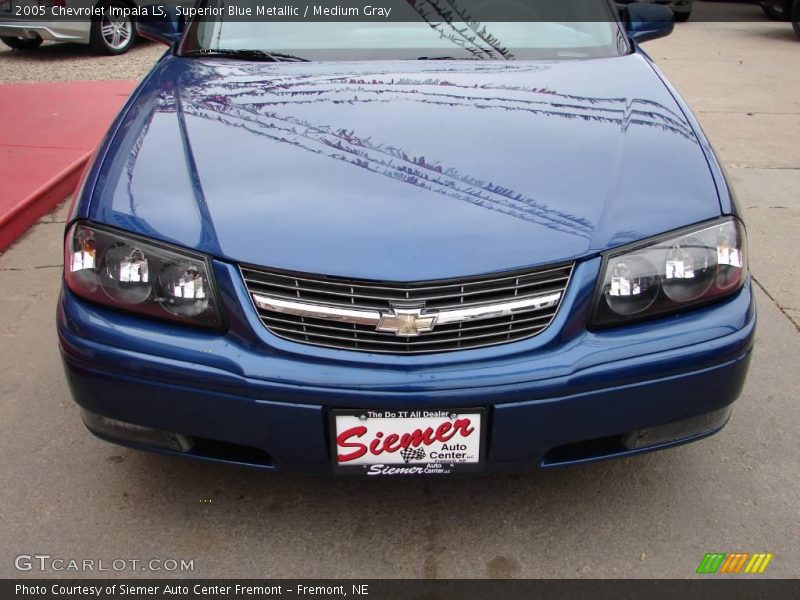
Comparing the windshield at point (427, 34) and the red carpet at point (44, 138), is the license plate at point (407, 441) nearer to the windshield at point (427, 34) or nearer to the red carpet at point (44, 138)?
the windshield at point (427, 34)

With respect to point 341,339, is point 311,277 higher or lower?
higher

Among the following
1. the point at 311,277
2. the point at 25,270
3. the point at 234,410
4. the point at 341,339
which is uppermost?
the point at 311,277

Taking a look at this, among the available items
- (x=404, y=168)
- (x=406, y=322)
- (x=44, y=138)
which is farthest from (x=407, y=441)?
(x=44, y=138)

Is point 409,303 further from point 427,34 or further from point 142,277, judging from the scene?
point 427,34

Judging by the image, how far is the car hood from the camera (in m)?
1.86

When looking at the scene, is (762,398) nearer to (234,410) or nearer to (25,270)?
(234,410)

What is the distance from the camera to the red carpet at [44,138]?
457 cm

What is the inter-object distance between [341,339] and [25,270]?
2.73 m

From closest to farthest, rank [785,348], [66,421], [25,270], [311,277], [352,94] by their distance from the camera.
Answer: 1. [311,277]
2. [352,94]
3. [66,421]
4. [785,348]
5. [25,270]

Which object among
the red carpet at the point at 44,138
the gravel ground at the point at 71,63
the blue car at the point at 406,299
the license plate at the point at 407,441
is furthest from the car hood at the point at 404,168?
the gravel ground at the point at 71,63

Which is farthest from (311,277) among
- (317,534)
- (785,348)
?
(785,348)

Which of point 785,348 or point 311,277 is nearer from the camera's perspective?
point 311,277

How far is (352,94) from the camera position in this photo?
2.50 meters

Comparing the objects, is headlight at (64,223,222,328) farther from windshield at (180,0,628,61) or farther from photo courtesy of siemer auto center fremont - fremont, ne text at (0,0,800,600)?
windshield at (180,0,628,61)
